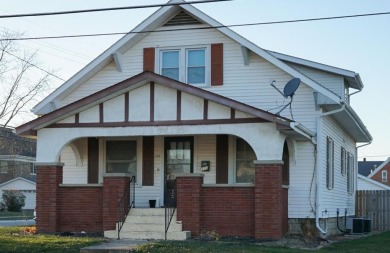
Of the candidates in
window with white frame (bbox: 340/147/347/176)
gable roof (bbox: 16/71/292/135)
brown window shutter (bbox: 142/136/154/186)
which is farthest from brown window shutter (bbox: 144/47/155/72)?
window with white frame (bbox: 340/147/347/176)

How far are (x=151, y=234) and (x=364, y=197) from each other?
15754mm

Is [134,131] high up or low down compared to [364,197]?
up

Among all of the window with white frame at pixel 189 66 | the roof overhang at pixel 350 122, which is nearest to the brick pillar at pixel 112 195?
the window with white frame at pixel 189 66

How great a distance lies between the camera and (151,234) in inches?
655

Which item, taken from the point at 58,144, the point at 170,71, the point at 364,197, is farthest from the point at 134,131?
the point at 364,197

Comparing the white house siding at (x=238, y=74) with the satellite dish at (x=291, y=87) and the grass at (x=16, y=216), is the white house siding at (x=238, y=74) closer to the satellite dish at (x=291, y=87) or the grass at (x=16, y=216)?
the satellite dish at (x=291, y=87)

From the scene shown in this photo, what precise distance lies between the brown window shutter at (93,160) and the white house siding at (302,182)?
20.1 feet

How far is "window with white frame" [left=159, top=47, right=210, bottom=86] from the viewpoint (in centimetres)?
2020

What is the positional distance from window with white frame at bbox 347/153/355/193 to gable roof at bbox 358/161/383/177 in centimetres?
6582

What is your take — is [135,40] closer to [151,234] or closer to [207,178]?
[207,178]

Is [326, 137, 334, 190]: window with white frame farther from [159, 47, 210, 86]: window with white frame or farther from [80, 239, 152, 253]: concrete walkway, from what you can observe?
[80, 239, 152, 253]: concrete walkway

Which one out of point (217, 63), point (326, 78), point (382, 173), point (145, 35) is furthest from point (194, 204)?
point (382, 173)

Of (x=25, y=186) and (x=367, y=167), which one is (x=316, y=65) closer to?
(x=25, y=186)

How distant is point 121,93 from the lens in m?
17.5
